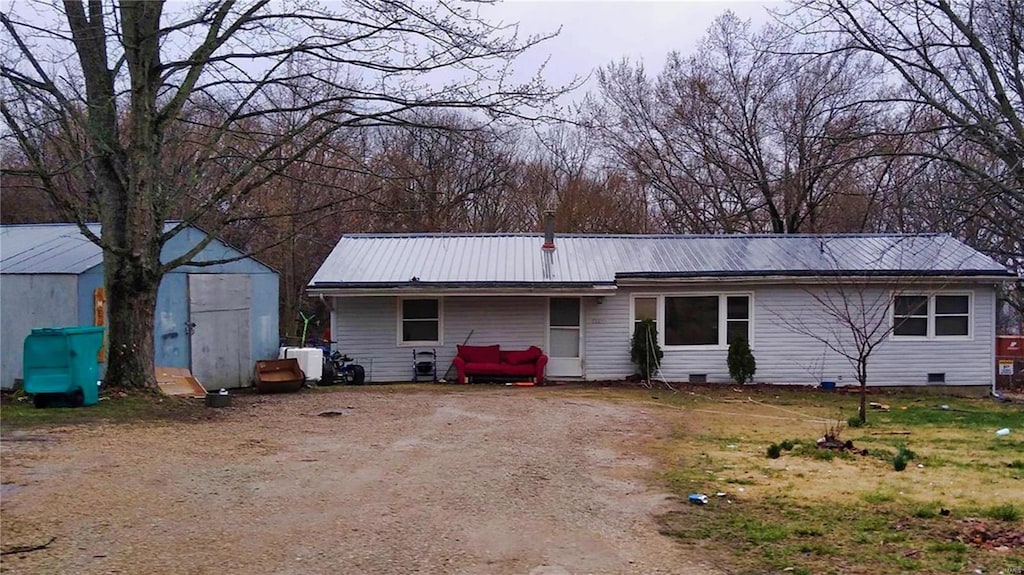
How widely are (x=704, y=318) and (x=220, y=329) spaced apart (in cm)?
1032

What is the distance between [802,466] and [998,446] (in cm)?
339

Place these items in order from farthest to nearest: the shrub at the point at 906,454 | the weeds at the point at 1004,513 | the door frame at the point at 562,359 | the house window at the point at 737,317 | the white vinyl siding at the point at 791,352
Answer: the door frame at the point at 562,359
the house window at the point at 737,317
the white vinyl siding at the point at 791,352
the shrub at the point at 906,454
the weeds at the point at 1004,513

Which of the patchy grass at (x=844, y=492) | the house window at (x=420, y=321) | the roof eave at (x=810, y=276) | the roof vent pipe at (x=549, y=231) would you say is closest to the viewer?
the patchy grass at (x=844, y=492)

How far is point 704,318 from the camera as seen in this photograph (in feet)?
61.1

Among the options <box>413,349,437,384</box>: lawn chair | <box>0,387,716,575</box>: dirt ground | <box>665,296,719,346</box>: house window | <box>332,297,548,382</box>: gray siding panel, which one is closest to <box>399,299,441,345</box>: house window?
<box>332,297,548,382</box>: gray siding panel

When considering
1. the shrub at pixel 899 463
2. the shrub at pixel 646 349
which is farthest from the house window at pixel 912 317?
the shrub at pixel 899 463

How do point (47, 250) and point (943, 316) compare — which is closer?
point (47, 250)

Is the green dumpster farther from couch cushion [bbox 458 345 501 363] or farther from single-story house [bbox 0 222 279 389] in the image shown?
couch cushion [bbox 458 345 501 363]

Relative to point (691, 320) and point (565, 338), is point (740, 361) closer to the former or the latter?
point (691, 320)

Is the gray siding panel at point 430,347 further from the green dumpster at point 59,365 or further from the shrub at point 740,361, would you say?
the green dumpster at point 59,365

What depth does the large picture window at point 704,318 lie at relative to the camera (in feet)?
60.9

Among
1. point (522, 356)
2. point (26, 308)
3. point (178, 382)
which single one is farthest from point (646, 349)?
point (26, 308)

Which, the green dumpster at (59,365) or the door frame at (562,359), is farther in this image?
the door frame at (562,359)

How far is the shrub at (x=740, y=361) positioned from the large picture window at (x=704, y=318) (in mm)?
357
